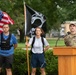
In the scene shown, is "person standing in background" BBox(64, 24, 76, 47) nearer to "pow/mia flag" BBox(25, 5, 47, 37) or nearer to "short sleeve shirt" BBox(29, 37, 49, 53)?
"short sleeve shirt" BBox(29, 37, 49, 53)

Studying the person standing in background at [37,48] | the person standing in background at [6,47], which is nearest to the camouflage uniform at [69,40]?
the person standing in background at [37,48]

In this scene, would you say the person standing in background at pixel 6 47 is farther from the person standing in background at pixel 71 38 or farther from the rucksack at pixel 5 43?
the person standing in background at pixel 71 38

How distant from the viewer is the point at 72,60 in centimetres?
799

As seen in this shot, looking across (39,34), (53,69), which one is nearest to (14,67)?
(53,69)

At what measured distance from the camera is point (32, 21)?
10656 millimetres

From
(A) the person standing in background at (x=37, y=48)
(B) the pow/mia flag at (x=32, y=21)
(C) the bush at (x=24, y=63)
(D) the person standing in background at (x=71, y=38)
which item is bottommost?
(C) the bush at (x=24, y=63)

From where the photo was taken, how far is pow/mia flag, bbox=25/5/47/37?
10469 millimetres

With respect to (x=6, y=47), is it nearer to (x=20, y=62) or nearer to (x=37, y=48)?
(x=37, y=48)

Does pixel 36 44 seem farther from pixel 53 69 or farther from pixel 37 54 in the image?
pixel 53 69

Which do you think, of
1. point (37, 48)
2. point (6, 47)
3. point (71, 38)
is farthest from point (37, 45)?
point (71, 38)

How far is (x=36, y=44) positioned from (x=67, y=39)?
156 centimetres

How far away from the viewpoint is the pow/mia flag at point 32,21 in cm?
1047

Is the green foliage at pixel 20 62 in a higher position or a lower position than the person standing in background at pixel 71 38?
lower

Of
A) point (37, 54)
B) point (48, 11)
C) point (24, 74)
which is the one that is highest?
point (48, 11)
